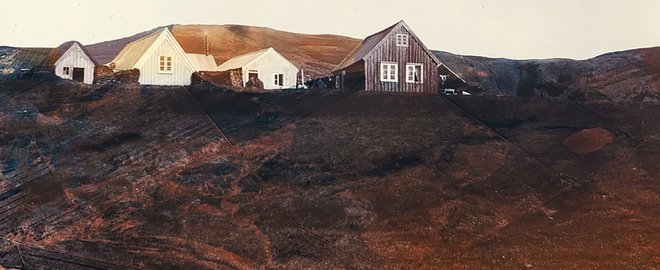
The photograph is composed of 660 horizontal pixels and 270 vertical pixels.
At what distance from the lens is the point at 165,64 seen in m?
53.5

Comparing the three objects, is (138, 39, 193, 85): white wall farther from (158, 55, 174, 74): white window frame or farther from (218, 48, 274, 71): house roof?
(218, 48, 274, 71): house roof

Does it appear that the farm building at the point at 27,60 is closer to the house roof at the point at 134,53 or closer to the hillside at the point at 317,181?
the hillside at the point at 317,181

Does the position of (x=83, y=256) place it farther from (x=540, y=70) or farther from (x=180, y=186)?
(x=540, y=70)

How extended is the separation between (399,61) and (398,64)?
24cm

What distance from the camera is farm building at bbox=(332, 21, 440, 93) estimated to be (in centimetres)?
5041

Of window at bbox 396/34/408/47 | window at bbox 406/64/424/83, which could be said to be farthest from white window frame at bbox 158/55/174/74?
window at bbox 406/64/424/83

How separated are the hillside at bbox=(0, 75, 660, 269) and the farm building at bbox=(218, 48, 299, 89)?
1037 cm

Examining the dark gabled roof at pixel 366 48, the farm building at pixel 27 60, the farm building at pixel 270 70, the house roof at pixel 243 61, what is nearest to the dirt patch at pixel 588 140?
the dark gabled roof at pixel 366 48

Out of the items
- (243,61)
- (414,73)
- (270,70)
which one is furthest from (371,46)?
(243,61)

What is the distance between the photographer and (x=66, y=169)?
114 ft

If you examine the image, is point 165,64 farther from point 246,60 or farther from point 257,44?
point 257,44

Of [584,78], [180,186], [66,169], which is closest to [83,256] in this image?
[180,186]

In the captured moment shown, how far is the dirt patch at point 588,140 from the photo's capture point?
131 feet

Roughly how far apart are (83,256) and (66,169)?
946 centimetres
